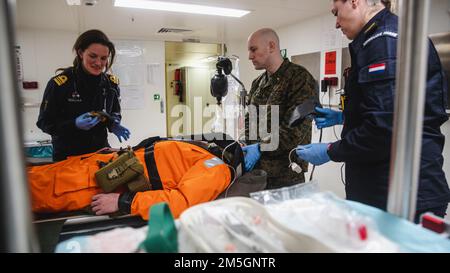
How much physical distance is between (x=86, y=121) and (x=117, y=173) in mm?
625

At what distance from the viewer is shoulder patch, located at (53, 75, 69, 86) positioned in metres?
1.99

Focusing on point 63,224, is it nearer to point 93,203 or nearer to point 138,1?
point 93,203

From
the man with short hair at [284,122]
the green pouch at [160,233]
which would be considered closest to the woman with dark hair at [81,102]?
the man with short hair at [284,122]

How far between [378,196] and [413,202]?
645 mm

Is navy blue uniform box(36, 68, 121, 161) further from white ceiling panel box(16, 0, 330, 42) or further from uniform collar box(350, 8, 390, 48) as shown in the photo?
uniform collar box(350, 8, 390, 48)

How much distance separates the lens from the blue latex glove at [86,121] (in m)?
1.93

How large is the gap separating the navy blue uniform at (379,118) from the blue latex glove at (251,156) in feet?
1.92

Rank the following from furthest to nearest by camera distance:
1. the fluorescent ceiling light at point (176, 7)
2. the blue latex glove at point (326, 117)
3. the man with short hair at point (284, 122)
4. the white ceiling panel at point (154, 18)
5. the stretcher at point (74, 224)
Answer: the white ceiling panel at point (154, 18) → the fluorescent ceiling light at point (176, 7) → the man with short hair at point (284, 122) → the blue latex glove at point (326, 117) → the stretcher at point (74, 224)

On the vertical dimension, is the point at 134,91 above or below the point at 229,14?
below

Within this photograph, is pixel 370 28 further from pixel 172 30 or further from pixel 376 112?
pixel 172 30

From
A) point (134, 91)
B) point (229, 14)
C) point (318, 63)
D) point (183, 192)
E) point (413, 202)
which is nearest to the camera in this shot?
point (413, 202)

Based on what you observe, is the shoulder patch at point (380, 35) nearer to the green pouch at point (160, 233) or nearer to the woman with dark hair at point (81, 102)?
the green pouch at point (160, 233)

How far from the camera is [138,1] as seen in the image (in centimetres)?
264
